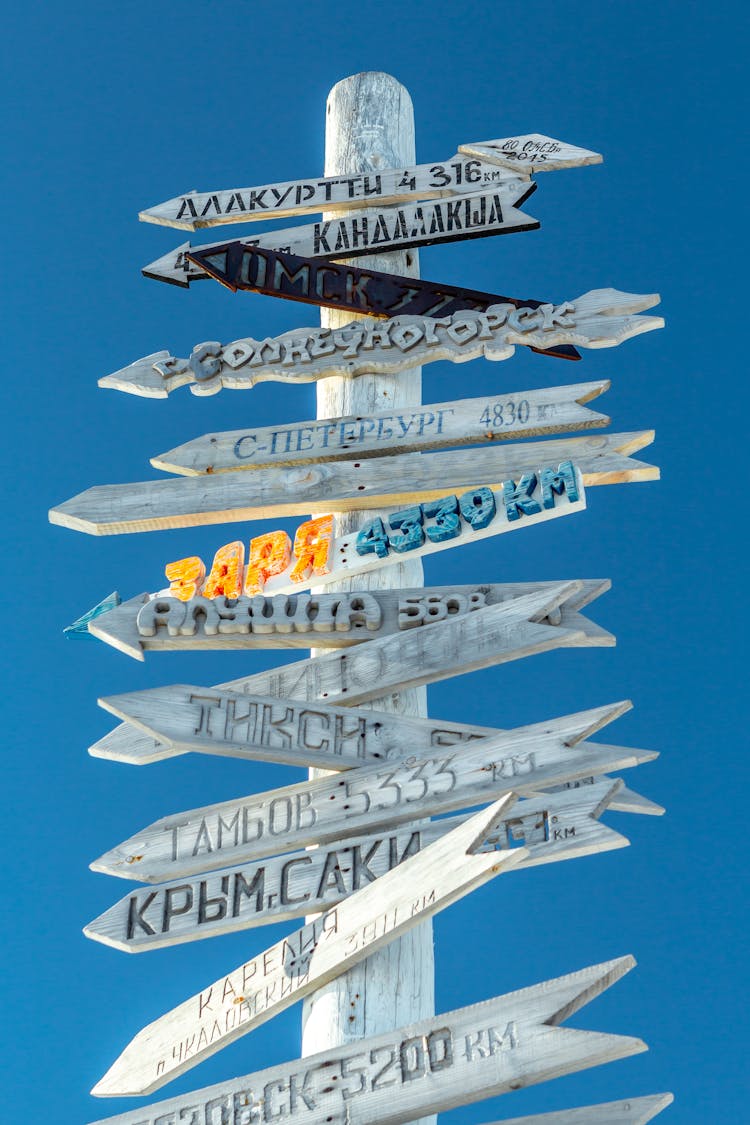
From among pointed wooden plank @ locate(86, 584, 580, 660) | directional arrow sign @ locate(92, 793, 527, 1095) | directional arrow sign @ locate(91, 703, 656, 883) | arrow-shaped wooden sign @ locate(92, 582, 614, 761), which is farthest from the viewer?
pointed wooden plank @ locate(86, 584, 580, 660)

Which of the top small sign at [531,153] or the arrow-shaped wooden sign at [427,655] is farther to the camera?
the top small sign at [531,153]

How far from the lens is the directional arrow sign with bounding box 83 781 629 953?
18.4 feet

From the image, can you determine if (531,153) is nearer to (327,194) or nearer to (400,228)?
(400,228)

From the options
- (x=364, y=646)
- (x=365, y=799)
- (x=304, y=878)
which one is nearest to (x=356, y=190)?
(x=364, y=646)

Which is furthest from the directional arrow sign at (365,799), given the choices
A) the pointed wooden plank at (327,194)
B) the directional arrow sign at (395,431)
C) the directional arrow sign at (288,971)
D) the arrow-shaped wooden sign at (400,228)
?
the pointed wooden plank at (327,194)

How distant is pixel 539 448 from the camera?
6.71 meters

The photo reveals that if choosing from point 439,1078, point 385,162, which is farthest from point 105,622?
point 385,162

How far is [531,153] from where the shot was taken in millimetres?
7809

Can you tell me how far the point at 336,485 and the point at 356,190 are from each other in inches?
72.0

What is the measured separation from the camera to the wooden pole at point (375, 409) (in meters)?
5.55

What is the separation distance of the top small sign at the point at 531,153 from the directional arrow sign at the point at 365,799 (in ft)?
10.5

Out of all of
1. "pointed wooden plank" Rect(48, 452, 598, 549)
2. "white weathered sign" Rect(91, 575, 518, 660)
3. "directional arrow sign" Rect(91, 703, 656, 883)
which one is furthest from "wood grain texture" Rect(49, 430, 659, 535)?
"directional arrow sign" Rect(91, 703, 656, 883)

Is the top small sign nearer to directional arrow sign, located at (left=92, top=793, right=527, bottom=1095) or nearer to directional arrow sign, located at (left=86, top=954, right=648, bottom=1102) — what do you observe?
directional arrow sign, located at (left=92, top=793, right=527, bottom=1095)

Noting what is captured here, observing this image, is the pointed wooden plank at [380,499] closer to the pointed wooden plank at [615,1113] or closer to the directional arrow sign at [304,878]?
the directional arrow sign at [304,878]
